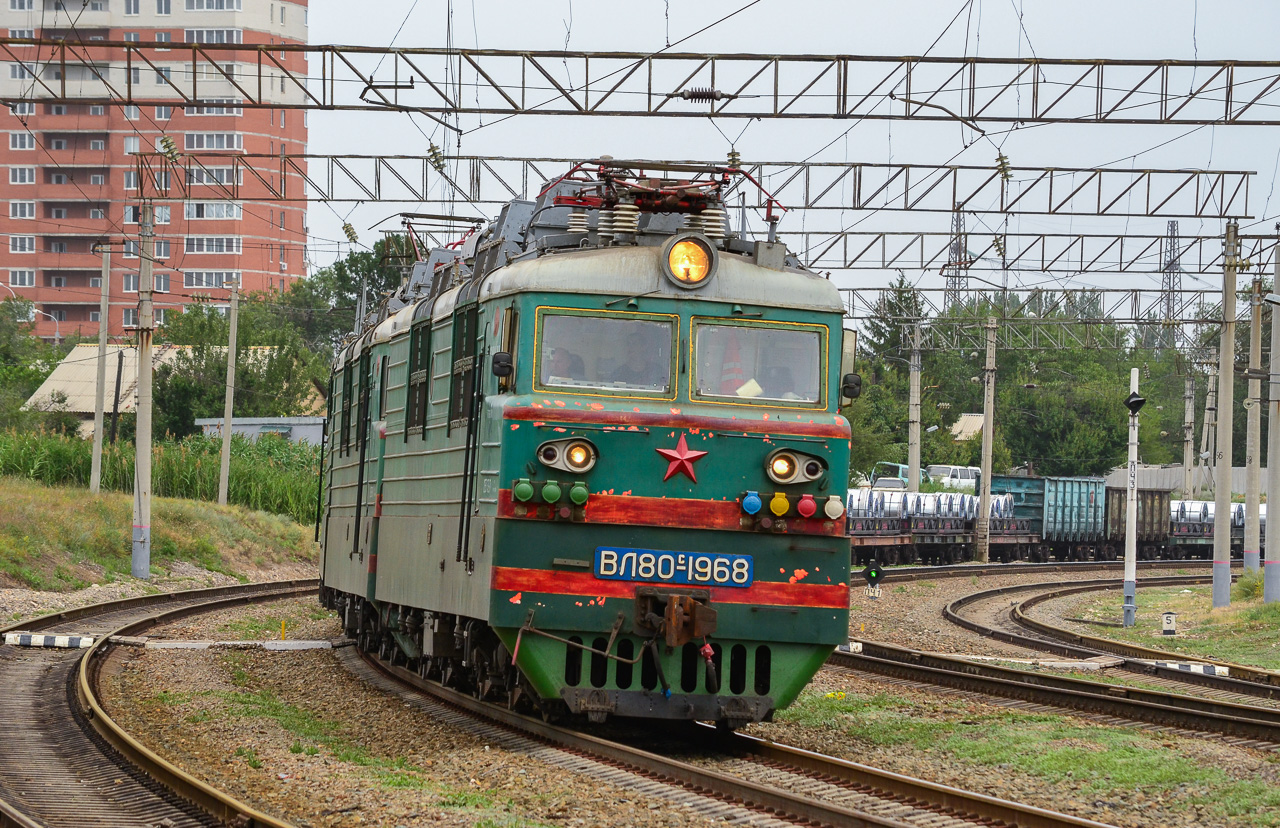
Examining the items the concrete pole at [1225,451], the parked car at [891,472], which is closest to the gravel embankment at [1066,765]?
the concrete pole at [1225,451]

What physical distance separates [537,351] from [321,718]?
4.60 meters

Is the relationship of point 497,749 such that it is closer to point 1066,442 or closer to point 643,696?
point 643,696

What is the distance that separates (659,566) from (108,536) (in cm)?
2463

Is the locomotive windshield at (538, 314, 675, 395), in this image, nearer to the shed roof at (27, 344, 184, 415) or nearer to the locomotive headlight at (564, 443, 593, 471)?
the locomotive headlight at (564, 443, 593, 471)

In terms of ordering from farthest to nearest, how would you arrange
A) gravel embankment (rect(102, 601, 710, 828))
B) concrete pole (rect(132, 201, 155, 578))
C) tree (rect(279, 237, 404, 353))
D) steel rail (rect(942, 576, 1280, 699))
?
1. tree (rect(279, 237, 404, 353))
2. concrete pole (rect(132, 201, 155, 578))
3. steel rail (rect(942, 576, 1280, 699))
4. gravel embankment (rect(102, 601, 710, 828))

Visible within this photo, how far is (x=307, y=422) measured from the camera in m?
61.8

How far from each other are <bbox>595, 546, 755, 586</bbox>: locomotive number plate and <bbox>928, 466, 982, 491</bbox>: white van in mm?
55532

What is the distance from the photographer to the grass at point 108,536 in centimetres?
2911

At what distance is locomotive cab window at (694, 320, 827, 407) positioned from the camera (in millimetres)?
11383

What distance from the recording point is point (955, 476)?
69625 mm

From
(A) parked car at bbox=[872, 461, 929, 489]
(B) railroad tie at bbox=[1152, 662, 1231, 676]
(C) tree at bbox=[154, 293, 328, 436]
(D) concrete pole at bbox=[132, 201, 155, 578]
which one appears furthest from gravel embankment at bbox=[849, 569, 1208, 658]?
(C) tree at bbox=[154, 293, 328, 436]

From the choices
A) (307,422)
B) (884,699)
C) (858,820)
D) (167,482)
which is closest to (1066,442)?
(307,422)

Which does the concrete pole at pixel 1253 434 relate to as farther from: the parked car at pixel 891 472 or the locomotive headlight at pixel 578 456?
the parked car at pixel 891 472

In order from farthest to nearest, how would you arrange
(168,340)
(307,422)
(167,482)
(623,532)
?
(168,340) < (307,422) < (167,482) < (623,532)
